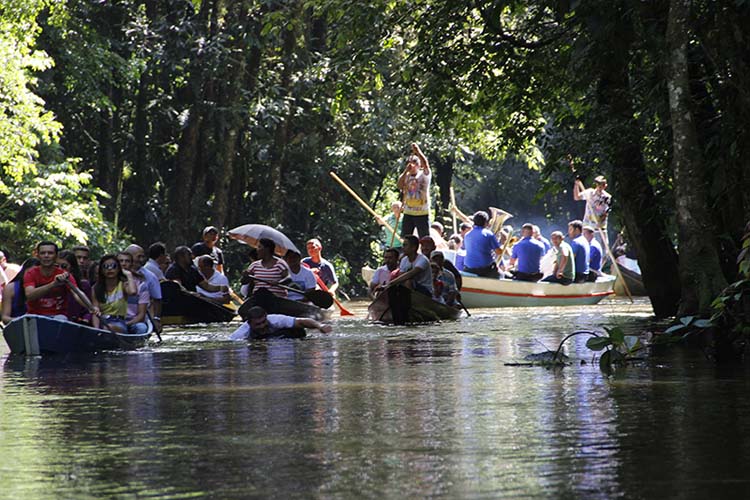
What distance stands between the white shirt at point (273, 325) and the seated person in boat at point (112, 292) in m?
2.26

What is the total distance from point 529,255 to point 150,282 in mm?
16228

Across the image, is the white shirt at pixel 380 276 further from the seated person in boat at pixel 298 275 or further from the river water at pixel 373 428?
the river water at pixel 373 428

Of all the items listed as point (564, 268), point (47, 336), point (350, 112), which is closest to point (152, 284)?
point (47, 336)

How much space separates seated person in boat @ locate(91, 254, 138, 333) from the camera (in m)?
19.4

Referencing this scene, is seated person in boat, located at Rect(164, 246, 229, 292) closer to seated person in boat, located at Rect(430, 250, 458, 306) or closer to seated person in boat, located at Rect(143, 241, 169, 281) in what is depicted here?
seated person in boat, located at Rect(143, 241, 169, 281)

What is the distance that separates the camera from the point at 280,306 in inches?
938

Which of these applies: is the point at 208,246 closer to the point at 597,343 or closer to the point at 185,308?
the point at 185,308

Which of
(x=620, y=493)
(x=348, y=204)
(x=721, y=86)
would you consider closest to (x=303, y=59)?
(x=348, y=204)

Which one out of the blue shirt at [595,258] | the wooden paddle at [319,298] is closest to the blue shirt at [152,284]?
the wooden paddle at [319,298]

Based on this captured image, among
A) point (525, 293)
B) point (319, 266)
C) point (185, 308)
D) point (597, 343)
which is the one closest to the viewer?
point (597, 343)

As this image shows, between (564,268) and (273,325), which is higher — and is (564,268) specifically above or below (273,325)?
above

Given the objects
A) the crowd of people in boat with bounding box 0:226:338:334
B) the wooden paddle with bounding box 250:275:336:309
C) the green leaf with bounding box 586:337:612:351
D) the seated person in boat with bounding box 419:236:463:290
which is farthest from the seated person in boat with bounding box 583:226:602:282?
the green leaf with bounding box 586:337:612:351

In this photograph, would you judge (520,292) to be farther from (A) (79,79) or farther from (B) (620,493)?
(B) (620,493)

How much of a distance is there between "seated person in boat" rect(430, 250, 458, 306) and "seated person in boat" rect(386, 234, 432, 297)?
955 mm
